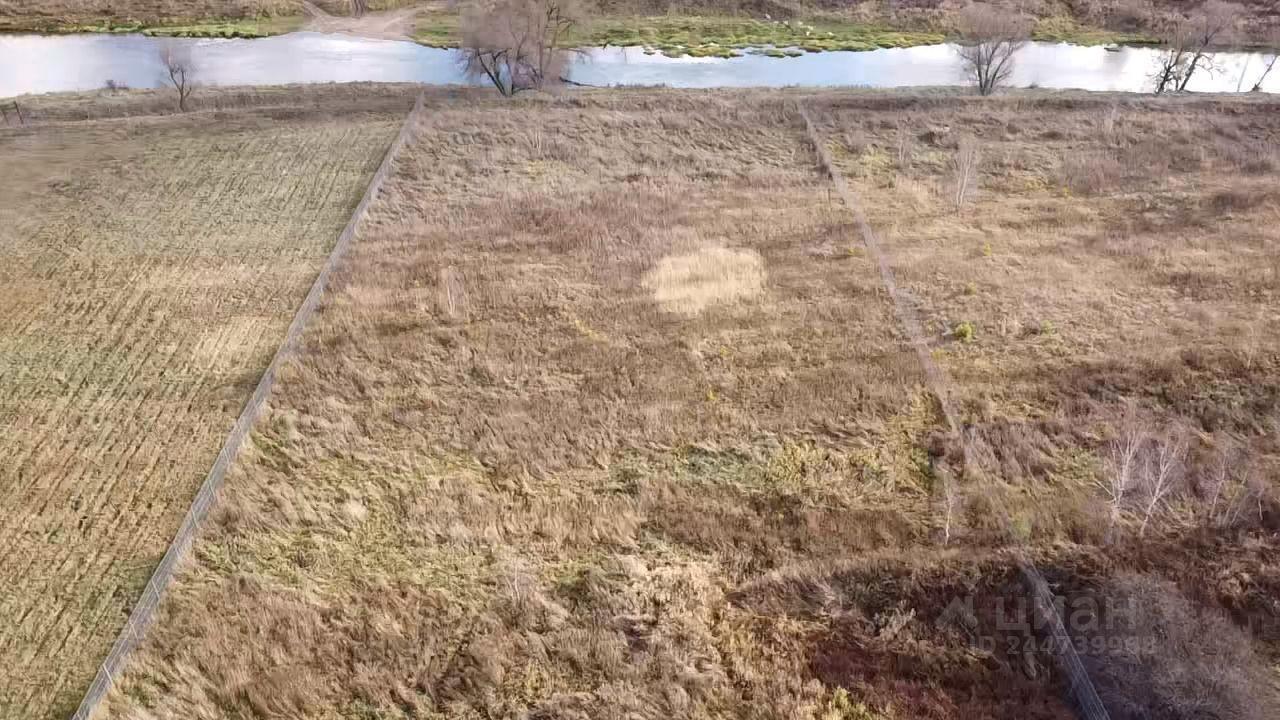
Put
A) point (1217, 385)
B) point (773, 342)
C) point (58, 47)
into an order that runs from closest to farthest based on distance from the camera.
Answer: point (1217, 385) < point (773, 342) < point (58, 47)

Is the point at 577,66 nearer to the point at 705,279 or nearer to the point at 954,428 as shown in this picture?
the point at 705,279

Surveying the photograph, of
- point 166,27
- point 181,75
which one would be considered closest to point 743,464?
point 181,75

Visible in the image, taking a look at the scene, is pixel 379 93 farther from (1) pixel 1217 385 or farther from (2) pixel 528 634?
(1) pixel 1217 385

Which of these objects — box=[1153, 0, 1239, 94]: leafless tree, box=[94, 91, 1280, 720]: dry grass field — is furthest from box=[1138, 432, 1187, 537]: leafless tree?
box=[1153, 0, 1239, 94]: leafless tree

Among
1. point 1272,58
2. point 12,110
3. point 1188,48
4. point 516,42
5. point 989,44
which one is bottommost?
point 12,110

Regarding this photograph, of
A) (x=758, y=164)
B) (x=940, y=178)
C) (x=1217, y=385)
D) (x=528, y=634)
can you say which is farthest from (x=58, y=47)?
(x=1217, y=385)
